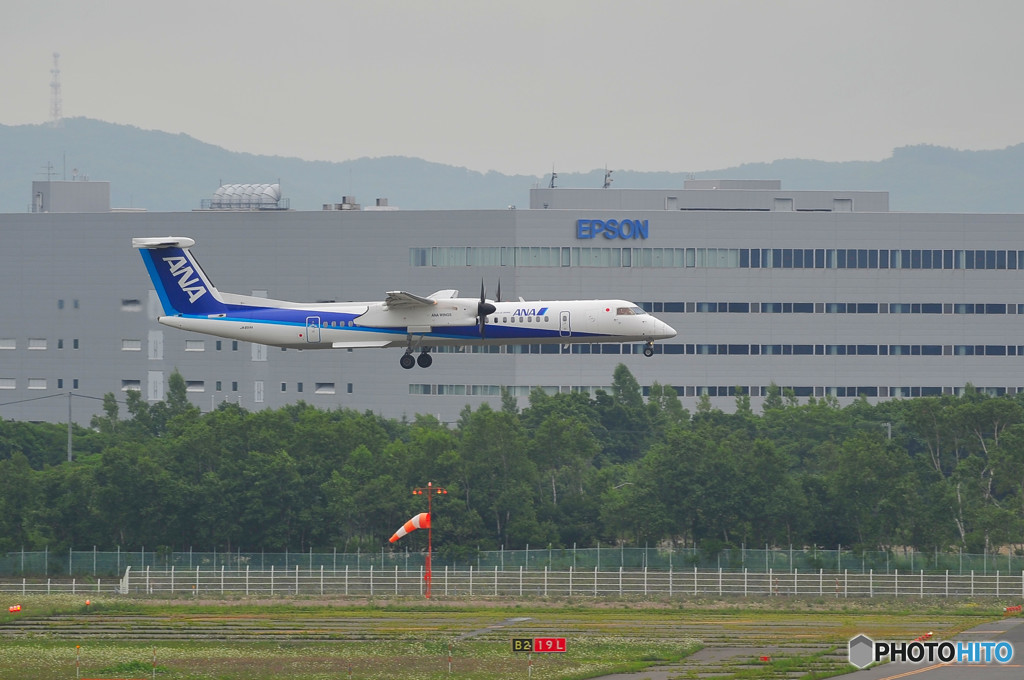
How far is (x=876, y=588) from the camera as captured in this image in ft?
Answer: 287

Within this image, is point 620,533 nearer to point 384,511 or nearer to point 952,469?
point 384,511

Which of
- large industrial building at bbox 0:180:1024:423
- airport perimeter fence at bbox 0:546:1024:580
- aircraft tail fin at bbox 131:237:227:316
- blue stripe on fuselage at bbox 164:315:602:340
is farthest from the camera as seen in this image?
large industrial building at bbox 0:180:1024:423

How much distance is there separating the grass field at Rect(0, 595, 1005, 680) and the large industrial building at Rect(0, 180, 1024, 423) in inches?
2942

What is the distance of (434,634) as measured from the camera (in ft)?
244

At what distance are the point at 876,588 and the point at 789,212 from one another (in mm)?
82405

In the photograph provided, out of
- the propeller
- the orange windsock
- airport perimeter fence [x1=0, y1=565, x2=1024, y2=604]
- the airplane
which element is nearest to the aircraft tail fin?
the airplane

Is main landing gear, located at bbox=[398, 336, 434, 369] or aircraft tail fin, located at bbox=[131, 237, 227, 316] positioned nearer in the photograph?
main landing gear, located at bbox=[398, 336, 434, 369]

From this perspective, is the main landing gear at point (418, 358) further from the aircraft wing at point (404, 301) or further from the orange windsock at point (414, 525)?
the orange windsock at point (414, 525)

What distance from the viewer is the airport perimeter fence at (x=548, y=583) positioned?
8706cm

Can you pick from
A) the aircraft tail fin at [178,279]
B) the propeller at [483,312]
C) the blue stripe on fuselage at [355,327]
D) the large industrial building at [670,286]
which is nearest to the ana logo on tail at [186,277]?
the aircraft tail fin at [178,279]

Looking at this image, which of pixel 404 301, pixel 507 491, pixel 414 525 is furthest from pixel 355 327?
pixel 507 491

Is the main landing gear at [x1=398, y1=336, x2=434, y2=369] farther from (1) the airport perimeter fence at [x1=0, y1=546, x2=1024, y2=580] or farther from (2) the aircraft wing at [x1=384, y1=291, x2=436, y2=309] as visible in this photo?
(1) the airport perimeter fence at [x1=0, y1=546, x2=1024, y2=580]

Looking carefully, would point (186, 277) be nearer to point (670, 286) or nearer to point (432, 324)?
point (432, 324)

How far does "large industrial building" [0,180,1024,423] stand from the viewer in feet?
529
